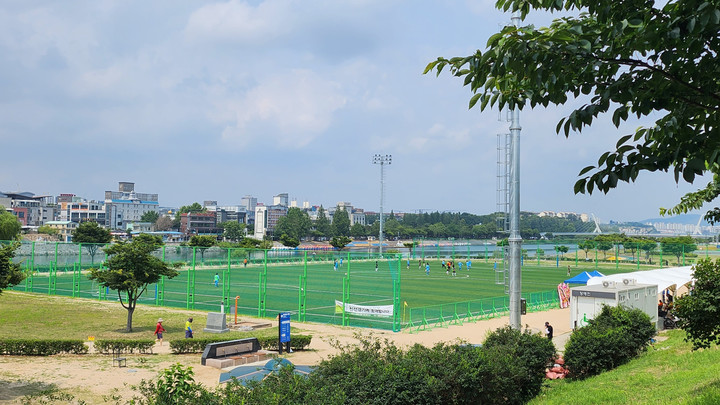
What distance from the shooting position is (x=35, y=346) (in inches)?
844

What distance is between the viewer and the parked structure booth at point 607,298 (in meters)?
22.7

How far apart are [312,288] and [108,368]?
85.6 feet

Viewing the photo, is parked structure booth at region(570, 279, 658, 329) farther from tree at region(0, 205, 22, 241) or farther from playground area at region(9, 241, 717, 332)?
tree at region(0, 205, 22, 241)

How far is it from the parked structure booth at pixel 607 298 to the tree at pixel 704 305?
1286cm

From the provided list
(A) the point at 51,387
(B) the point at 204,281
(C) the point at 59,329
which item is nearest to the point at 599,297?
(A) the point at 51,387

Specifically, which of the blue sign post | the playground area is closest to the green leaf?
the blue sign post

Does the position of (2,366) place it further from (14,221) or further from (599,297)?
(14,221)

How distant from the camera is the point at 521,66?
4734mm

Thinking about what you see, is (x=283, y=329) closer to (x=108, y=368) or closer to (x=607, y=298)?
(x=108, y=368)

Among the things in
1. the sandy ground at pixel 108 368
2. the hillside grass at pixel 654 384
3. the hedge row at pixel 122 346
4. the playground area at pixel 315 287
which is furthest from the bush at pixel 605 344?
the hedge row at pixel 122 346

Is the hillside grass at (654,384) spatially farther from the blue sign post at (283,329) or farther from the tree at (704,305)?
the blue sign post at (283,329)

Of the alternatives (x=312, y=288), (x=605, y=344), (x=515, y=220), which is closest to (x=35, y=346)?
(x=515, y=220)

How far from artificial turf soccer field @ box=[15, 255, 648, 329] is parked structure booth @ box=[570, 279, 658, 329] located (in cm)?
893

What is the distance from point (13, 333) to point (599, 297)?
25746 millimetres
